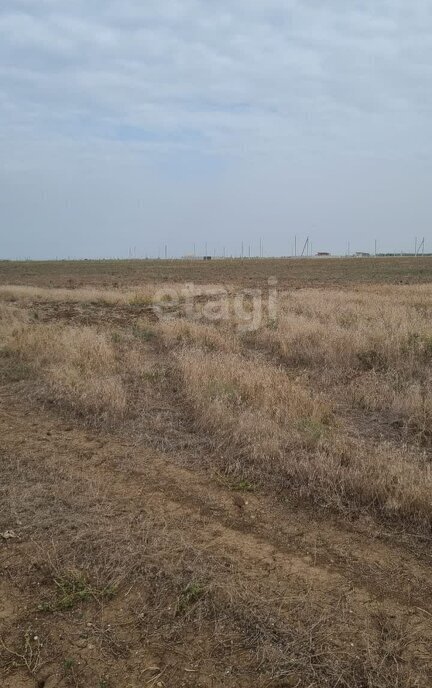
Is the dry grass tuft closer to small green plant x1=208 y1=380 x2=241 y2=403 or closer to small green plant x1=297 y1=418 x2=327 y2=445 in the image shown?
small green plant x1=208 y1=380 x2=241 y2=403

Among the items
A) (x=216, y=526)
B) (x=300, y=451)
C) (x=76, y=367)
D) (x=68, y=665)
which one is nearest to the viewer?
(x=68, y=665)

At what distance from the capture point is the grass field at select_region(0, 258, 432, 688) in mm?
2393

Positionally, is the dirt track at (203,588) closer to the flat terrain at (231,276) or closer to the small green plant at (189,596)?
the small green plant at (189,596)

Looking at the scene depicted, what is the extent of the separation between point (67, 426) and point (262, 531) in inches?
119

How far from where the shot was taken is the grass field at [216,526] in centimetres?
239

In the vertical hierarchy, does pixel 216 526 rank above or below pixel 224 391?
below

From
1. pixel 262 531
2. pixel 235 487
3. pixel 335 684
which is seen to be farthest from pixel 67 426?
pixel 335 684

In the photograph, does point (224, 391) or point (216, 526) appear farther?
point (224, 391)

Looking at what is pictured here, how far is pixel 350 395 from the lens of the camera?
6.50m

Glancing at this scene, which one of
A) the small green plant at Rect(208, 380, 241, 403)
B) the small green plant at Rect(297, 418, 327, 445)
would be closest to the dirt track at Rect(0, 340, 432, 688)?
the small green plant at Rect(297, 418, 327, 445)

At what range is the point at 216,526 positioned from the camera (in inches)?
139

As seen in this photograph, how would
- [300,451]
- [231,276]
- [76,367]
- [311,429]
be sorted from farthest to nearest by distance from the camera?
[231,276] → [76,367] → [311,429] → [300,451]

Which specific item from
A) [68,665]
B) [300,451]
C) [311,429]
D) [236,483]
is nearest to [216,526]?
[236,483]

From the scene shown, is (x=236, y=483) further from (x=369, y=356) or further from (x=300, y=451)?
(x=369, y=356)
